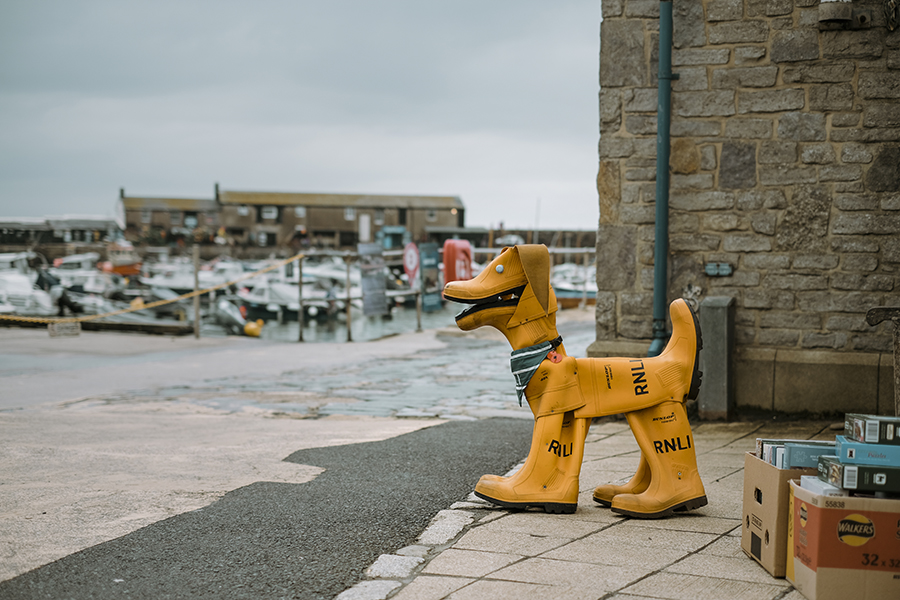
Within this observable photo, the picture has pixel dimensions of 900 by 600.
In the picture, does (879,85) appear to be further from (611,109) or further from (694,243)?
(611,109)

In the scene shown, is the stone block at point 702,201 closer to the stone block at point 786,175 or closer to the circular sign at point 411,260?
the stone block at point 786,175

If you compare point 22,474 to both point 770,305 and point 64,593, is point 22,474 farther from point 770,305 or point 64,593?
point 770,305

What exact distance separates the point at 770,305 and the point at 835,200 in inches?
37.8

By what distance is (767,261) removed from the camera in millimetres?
6309

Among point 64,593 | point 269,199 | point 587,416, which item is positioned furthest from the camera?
point 269,199

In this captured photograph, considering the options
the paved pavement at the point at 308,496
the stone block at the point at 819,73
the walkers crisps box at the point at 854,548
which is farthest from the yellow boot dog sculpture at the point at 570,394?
the stone block at the point at 819,73

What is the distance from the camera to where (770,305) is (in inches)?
249

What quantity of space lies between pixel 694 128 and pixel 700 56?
0.58 metres

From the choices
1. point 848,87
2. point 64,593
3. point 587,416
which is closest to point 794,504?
point 587,416

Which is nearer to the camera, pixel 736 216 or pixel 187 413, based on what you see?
pixel 736 216

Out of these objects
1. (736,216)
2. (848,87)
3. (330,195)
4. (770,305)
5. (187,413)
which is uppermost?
(330,195)

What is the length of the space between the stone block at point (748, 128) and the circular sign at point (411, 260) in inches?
383

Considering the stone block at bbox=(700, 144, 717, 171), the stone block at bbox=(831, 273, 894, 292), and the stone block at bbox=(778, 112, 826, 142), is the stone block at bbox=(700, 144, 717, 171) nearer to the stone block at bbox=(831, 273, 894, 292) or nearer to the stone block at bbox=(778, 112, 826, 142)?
the stone block at bbox=(778, 112, 826, 142)

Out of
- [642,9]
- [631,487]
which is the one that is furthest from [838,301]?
[631,487]
